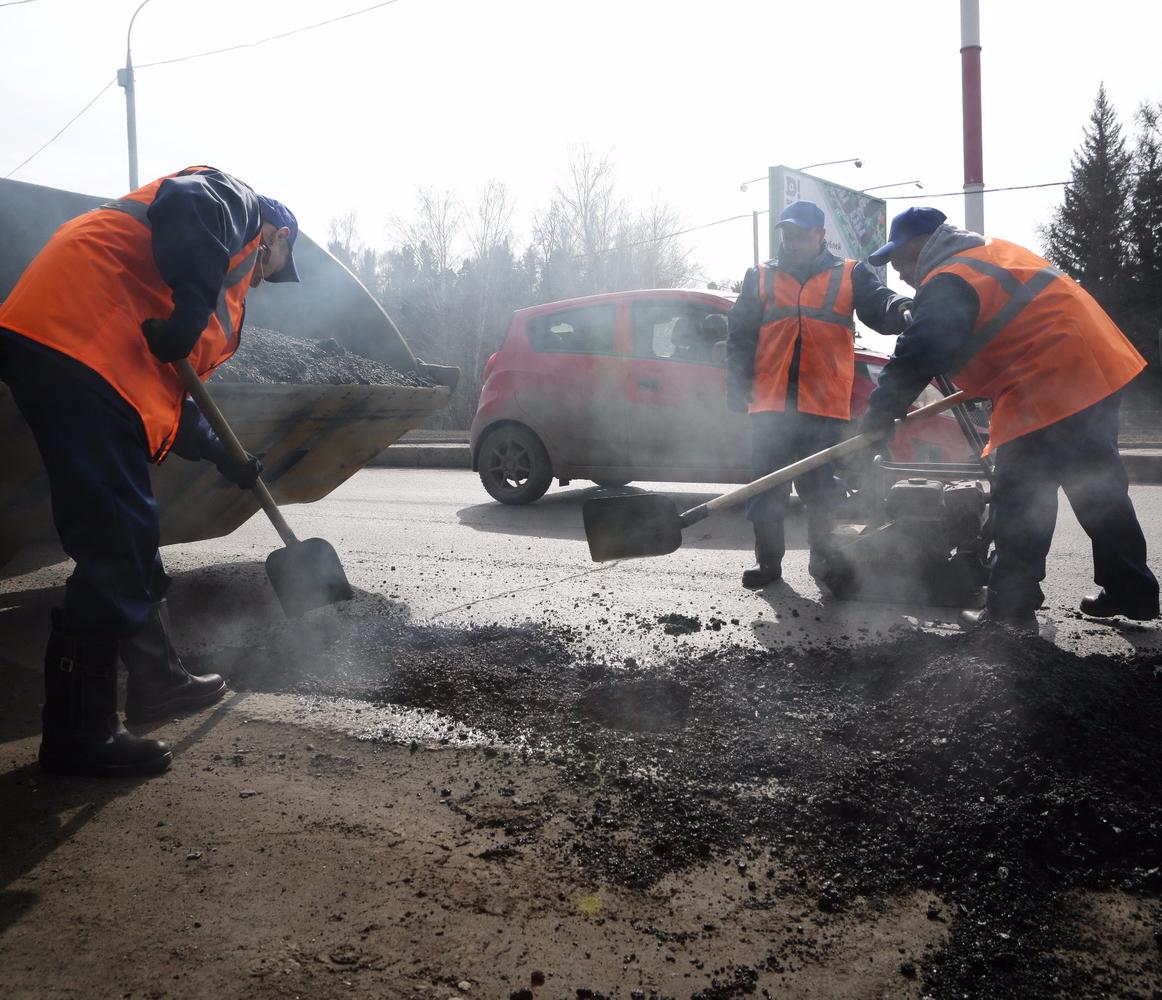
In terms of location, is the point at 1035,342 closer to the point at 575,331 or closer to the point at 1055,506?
the point at 1055,506

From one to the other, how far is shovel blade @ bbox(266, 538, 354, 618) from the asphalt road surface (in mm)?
657

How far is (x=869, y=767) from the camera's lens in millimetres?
2326

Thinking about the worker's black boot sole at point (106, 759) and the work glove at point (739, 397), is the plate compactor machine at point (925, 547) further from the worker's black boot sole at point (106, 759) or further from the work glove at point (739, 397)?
the worker's black boot sole at point (106, 759)

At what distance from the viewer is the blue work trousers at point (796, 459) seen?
4.68 m

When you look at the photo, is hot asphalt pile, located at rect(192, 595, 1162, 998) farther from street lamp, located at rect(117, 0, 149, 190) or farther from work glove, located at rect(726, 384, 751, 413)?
street lamp, located at rect(117, 0, 149, 190)

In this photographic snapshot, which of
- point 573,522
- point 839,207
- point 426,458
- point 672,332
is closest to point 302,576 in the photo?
point 573,522

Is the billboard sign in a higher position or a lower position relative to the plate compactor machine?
higher

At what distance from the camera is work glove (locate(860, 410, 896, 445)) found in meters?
3.78

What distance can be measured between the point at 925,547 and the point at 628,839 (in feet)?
8.13

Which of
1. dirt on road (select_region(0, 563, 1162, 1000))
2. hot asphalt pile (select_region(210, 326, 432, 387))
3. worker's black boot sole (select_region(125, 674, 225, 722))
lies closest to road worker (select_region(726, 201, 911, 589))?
dirt on road (select_region(0, 563, 1162, 1000))

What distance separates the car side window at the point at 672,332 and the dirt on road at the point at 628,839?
4439 mm

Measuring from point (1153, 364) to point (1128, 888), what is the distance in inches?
1225

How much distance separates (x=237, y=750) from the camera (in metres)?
2.67

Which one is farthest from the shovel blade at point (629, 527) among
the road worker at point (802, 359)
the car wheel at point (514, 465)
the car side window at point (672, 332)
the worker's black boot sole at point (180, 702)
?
the car wheel at point (514, 465)
